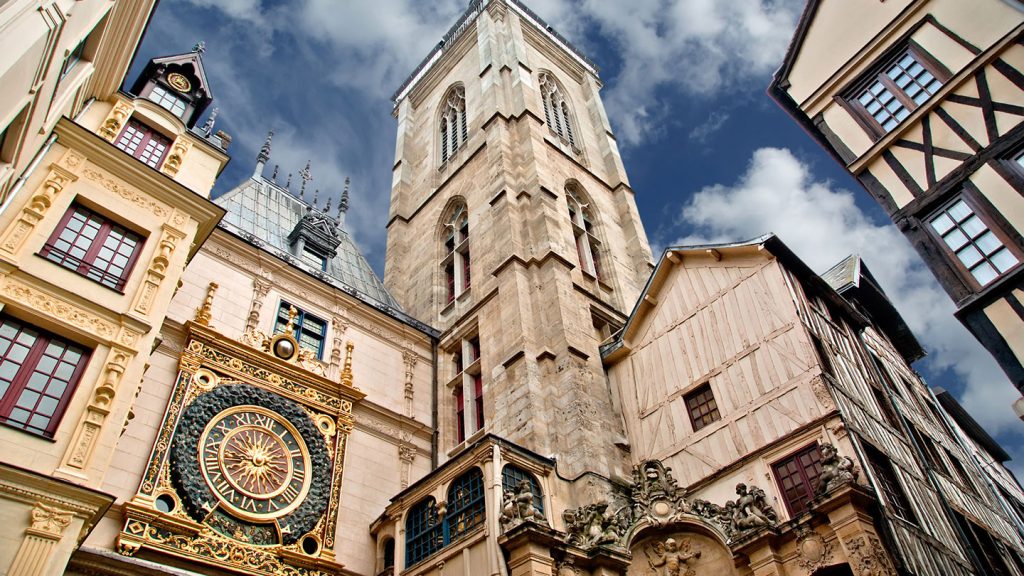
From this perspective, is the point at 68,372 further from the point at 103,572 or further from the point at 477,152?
the point at 477,152

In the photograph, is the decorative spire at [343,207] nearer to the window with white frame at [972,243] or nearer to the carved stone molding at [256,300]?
the carved stone molding at [256,300]

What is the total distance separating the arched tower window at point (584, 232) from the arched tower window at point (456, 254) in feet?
13.6

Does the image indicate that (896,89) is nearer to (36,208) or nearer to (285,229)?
(36,208)

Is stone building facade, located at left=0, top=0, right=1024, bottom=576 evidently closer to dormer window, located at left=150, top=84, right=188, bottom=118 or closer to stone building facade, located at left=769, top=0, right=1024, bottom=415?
dormer window, located at left=150, top=84, right=188, bottom=118

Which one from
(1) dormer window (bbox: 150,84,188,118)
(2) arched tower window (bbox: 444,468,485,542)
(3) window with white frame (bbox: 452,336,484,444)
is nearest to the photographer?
(2) arched tower window (bbox: 444,468,485,542)

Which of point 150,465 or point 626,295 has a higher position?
point 626,295

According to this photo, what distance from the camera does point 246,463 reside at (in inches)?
550

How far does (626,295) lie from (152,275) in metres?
15.3

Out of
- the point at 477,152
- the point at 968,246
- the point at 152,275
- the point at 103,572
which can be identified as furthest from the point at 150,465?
the point at 477,152

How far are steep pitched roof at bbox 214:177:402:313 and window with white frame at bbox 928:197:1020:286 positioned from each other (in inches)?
585

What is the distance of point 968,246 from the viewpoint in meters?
10.9

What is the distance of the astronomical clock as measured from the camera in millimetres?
12328

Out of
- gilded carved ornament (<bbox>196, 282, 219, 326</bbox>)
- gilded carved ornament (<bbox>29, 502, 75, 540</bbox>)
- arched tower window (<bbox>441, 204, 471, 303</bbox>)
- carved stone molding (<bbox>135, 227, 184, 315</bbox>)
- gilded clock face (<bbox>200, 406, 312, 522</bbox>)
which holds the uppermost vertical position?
arched tower window (<bbox>441, 204, 471, 303</bbox>)

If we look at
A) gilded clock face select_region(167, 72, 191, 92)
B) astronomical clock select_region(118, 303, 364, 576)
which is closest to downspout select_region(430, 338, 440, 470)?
astronomical clock select_region(118, 303, 364, 576)
